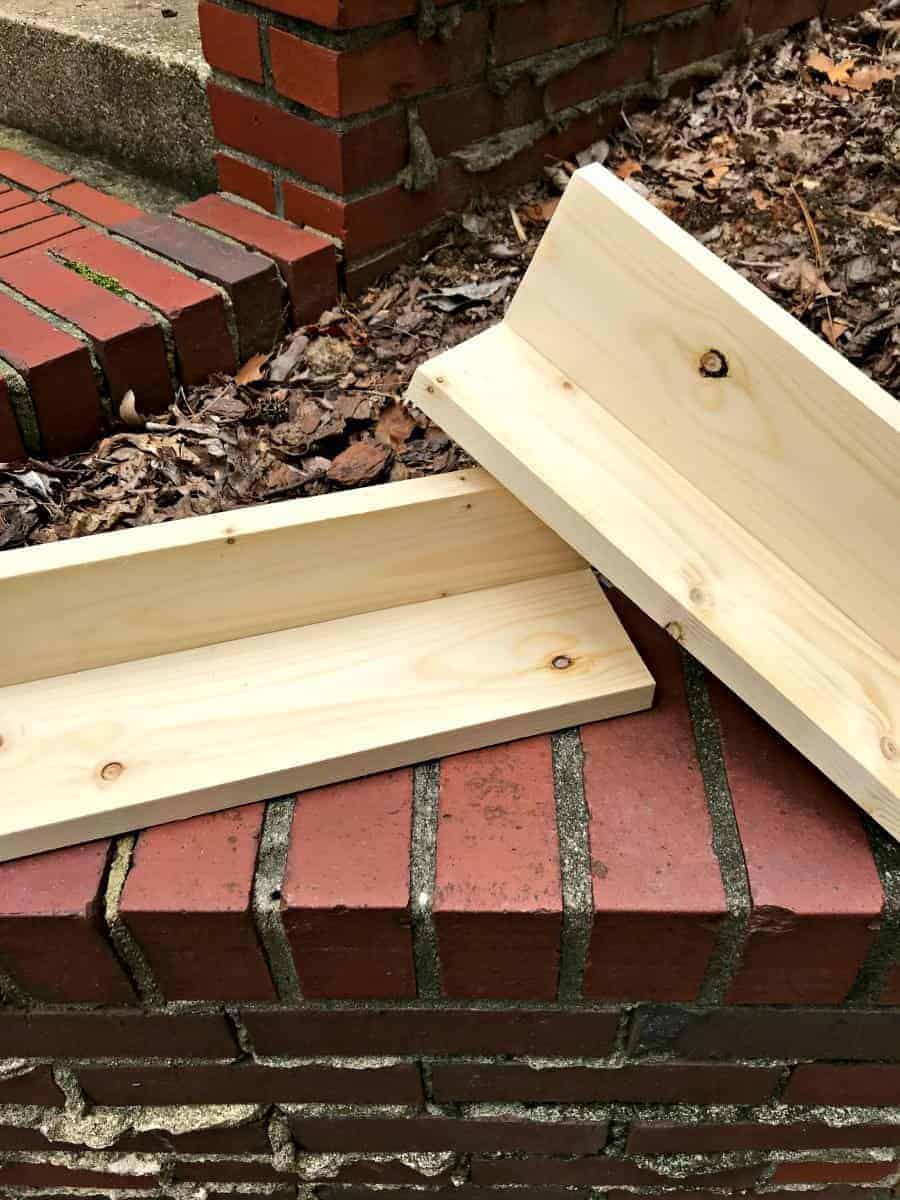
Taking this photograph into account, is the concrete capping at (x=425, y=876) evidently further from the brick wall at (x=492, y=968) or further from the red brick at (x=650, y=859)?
the red brick at (x=650, y=859)

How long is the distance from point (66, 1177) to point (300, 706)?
0.95 m

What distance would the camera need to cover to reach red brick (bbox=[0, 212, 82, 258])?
78.2 inches

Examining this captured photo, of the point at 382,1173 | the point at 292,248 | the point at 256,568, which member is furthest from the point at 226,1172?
the point at 292,248

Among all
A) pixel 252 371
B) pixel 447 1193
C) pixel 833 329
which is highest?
pixel 833 329

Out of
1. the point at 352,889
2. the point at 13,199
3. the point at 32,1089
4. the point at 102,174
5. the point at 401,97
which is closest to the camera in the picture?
the point at 352,889

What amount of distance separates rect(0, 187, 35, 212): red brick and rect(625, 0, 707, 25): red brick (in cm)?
132

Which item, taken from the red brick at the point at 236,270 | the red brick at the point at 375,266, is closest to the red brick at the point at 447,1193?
the red brick at the point at 236,270

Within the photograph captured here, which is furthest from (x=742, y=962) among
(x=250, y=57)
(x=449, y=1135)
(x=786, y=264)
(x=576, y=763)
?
(x=250, y=57)

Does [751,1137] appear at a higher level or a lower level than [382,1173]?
higher

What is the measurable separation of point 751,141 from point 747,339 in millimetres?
1304

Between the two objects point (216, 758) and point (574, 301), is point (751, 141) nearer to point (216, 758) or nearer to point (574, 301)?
point (574, 301)

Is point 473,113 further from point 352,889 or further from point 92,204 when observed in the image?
point 352,889

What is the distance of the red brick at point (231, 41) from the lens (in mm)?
1895

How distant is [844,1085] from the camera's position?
142cm
